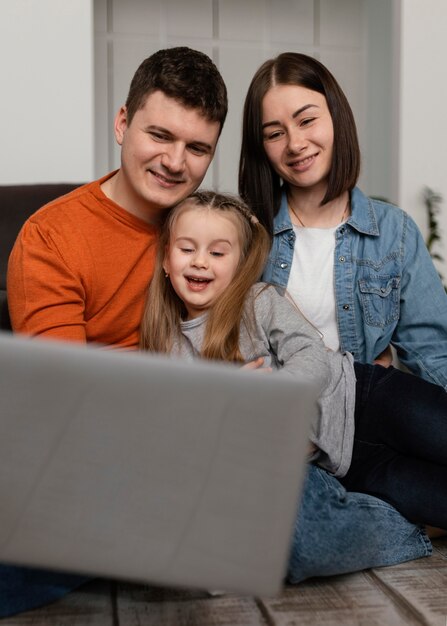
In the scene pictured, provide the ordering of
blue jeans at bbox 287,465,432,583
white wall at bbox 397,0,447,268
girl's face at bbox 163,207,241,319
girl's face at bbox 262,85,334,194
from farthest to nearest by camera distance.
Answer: white wall at bbox 397,0,447,268 < girl's face at bbox 262,85,334,194 < girl's face at bbox 163,207,241,319 < blue jeans at bbox 287,465,432,583

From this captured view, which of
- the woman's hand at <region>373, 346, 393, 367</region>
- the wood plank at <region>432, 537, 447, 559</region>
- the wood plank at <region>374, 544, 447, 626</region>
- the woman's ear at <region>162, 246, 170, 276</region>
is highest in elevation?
the woman's ear at <region>162, 246, 170, 276</region>

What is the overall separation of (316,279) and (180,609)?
2.64 feet

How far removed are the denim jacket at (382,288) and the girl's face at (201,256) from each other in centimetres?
19

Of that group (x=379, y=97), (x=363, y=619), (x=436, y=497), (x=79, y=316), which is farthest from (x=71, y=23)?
(x=363, y=619)

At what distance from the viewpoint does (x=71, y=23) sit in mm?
3035

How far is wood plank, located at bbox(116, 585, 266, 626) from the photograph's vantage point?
1168 millimetres

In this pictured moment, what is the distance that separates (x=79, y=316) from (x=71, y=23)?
6.44 feet

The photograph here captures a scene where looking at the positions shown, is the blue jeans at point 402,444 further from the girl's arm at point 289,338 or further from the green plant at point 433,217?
the green plant at point 433,217

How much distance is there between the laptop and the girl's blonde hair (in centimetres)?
62

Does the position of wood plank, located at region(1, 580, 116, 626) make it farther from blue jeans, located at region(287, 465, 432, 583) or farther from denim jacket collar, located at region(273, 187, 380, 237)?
denim jacket collar, located at region(273, 187, 380, 237)

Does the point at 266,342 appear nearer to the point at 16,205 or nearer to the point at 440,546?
the point at 440,546

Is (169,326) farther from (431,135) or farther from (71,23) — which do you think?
(431,135)

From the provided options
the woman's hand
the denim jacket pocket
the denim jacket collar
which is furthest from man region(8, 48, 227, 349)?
the woman's hand

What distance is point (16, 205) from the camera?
6.31ft
